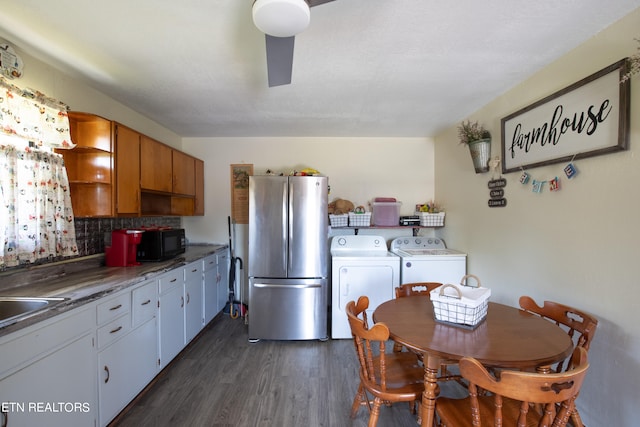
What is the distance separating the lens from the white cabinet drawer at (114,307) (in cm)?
158

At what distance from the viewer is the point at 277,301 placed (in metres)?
2.84

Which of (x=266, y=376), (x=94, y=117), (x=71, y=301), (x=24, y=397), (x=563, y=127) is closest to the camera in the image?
(x=24, y=397)

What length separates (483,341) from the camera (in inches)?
51.1

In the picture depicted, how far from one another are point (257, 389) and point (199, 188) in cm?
252

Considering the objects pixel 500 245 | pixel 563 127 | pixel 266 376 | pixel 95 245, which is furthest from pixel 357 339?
pixel 95 245

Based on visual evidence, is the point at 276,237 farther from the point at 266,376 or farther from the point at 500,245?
the point at 500,245

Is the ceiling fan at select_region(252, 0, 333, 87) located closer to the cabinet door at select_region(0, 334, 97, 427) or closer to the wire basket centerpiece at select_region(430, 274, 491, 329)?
the wire basket centerpiece at select_region(430, 274, 491, 329)

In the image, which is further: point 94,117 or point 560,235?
point 94,117

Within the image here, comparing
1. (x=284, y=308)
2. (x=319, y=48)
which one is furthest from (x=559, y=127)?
(x=284, y=308)

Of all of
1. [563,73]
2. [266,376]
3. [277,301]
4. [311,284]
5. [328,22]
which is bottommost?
[266,376]

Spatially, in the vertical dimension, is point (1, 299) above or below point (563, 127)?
below

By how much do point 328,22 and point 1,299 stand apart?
7.66ft

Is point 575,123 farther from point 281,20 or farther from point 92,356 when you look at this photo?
point 92,356

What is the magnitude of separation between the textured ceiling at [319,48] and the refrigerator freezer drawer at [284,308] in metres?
1.82
